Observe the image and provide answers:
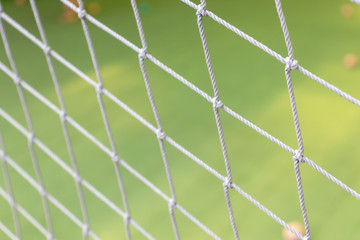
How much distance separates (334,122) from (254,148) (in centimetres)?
26

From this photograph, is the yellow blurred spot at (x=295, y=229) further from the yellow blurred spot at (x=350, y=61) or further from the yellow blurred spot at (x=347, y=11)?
the yellow blurred spot at (x=347, y=11)

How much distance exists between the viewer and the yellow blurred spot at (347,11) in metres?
2.04

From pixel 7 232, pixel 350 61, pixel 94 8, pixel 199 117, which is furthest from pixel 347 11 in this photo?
pixel 7 232

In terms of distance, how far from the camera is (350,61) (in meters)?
1.80

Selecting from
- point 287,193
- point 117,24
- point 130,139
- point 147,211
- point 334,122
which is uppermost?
point 117,24

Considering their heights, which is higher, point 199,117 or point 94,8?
point 94,8

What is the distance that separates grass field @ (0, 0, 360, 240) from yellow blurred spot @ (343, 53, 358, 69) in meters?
0.02

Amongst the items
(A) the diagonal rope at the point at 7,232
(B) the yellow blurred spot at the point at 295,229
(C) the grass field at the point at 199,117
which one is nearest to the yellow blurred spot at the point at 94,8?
(C) the grass field at the point at 199,117

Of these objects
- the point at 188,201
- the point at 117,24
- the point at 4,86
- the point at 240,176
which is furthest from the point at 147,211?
the point at 117,24

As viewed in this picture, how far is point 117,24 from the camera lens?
7.00ft

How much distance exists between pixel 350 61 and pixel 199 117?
550 mm

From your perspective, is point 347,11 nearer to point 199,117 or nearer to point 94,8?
point 199,117

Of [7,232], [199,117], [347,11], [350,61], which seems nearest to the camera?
[7,232]

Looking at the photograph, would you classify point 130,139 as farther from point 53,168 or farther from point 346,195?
point 346,195
